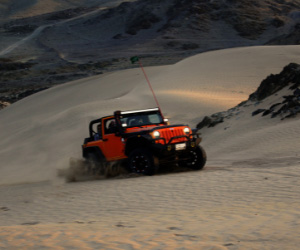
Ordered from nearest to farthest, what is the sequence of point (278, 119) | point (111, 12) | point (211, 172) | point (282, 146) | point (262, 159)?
point (211, 172) < point (262, 159) < point (282, 146) < point (278, 119) < point (111, 12)

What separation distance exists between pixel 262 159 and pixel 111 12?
9439 cm

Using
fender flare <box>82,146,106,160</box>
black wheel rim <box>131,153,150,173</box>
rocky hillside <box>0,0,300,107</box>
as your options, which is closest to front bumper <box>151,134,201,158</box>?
black wheel rim <box>131,153,150,173</box>

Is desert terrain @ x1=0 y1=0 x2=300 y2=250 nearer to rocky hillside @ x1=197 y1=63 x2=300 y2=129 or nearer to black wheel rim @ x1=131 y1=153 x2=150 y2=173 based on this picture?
rocky hillside @ x1=197 y1=63 x2=300 y2=129

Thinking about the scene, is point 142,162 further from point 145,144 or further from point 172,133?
point 172,133

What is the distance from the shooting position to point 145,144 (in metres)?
10.9

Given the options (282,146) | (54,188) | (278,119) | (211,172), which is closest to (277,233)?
(211,172)

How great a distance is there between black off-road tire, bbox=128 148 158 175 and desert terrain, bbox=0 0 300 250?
8.8 inches

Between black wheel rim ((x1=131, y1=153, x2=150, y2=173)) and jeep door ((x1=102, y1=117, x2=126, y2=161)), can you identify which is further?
jeep door ((x1=102, y1=117, x2=126, y2=161))

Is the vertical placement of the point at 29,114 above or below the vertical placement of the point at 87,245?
above

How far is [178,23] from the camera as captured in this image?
89.9m

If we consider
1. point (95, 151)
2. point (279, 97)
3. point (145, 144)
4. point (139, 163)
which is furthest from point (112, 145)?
point (279, 97)

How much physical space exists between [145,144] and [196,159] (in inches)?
58.3

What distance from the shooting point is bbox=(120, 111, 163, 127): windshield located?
11.7 m

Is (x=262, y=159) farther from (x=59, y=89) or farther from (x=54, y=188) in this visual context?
(x=59, y=89)
